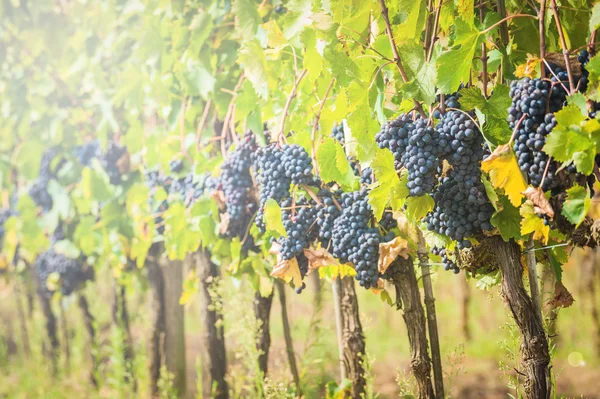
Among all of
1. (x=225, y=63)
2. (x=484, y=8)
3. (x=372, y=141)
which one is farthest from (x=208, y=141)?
(x=484, y=8)

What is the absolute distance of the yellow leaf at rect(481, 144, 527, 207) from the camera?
1.13 m

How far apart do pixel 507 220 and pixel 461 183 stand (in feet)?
0.48

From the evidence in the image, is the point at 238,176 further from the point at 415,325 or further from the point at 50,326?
the point at 50,326

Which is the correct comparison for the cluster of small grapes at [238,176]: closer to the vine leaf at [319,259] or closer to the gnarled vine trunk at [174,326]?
the vine leaf at [319,259]

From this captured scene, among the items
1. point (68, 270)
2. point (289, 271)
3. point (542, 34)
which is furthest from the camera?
point (68, 270)

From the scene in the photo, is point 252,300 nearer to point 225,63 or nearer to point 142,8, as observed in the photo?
point 225,63

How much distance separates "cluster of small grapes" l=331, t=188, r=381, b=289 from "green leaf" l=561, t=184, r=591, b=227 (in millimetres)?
511

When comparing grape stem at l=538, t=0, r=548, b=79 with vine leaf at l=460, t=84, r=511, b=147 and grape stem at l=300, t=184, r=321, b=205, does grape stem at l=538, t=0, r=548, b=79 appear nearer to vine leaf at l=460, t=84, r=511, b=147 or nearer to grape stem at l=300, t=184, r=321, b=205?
vine leaf at l=460, t=84, r=511, b=147

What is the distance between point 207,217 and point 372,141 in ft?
3.24

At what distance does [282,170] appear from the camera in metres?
1.60

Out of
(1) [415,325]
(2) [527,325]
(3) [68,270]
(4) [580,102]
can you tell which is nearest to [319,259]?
(1) [415,325]

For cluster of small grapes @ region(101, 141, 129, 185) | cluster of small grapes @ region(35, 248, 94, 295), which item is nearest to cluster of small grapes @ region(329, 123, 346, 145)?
cluster of small grapes @ region(101, 141, 129, 185)

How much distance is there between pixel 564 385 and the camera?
3.96 metres

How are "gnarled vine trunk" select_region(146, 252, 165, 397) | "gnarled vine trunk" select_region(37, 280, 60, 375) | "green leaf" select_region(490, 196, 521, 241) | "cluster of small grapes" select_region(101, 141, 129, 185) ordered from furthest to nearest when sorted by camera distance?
"gnarled vine trunk" select_region(37, 280, 60, 375)
"gnarled vine trunk" select_region(146, 252, 165, 397)
"cluster of small grapes" select_region(101, 141, 129, 185)
"green leaf" select_region(490, 196, 521, 241)
